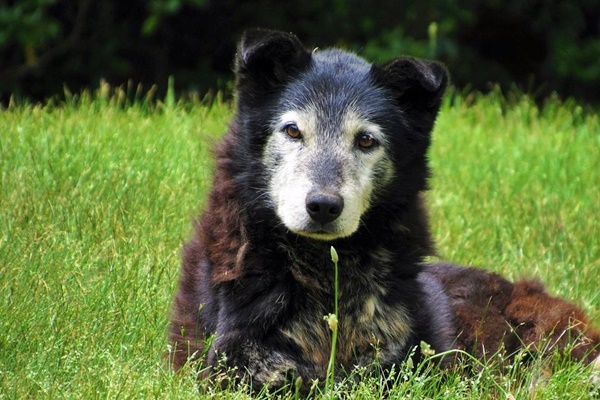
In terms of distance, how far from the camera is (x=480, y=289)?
17.4ft

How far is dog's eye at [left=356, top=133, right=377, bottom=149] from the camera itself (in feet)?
14.7

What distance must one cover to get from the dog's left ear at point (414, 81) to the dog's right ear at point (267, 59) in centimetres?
36

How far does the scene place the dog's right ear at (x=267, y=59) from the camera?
4.45 meters

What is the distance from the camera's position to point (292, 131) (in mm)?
4457

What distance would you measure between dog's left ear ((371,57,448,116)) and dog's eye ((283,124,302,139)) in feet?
1.50

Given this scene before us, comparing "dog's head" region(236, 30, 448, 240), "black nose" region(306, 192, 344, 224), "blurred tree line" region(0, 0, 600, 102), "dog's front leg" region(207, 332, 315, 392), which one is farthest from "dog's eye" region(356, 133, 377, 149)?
"blurred tree line" region(0, 0, 600, 102)

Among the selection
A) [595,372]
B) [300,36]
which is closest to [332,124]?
[595,372]

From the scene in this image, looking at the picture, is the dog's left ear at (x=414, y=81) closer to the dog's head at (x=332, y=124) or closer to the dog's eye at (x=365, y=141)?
the dog's head at (x=332, y=124)

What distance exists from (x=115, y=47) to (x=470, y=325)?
342 inches

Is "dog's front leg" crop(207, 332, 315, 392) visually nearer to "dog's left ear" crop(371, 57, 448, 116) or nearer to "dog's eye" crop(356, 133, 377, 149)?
"dog's eye" crop(356, 133, 377, 149)

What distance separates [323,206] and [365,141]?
478 millimetres

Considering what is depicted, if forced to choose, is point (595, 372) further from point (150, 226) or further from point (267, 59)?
point (150, 226)

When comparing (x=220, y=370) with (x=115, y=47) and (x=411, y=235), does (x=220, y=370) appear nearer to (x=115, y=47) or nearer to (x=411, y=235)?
(x=411, y=235)

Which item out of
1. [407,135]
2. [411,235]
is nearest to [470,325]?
[411,235]
